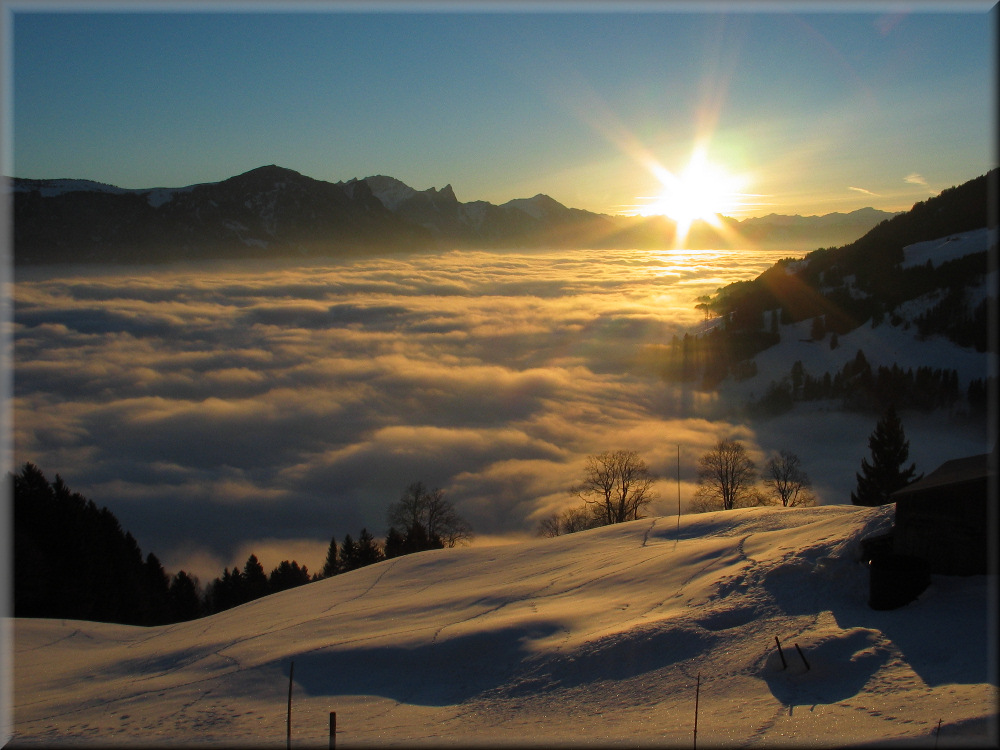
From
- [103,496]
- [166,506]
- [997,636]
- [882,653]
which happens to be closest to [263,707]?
[882,653]

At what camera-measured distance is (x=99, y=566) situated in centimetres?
3891

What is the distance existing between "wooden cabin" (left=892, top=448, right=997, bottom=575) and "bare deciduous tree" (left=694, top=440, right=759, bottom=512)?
36.5 meters

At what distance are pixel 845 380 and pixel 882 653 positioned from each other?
123516mm

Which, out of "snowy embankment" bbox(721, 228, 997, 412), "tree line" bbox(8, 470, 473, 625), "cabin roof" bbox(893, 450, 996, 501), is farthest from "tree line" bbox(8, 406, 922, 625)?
"snowy embankment" bbox(721, 228, 997, 412)

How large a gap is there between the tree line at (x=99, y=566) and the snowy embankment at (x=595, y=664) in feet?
54.3

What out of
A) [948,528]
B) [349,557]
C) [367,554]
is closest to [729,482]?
[367,554]

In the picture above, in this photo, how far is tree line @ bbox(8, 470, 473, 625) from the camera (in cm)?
3559

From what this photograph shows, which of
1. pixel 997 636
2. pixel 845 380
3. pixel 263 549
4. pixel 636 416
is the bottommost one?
pixel 263 549

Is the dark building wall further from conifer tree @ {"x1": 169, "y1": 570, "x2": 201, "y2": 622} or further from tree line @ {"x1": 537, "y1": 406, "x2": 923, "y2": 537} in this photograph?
conifer tree @ {"x1": 169, "y1": 570, "x2": 201, "y2": 622}

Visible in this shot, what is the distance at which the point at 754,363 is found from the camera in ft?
464

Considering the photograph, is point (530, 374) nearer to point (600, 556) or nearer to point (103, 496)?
point (103, 496)

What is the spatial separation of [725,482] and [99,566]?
1760 inches

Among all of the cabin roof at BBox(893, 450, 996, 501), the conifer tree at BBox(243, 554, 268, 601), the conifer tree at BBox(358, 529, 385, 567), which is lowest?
the conifer tree at BBox(243, 554, 268, 601)

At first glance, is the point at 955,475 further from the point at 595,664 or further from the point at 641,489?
the point at 641,489
